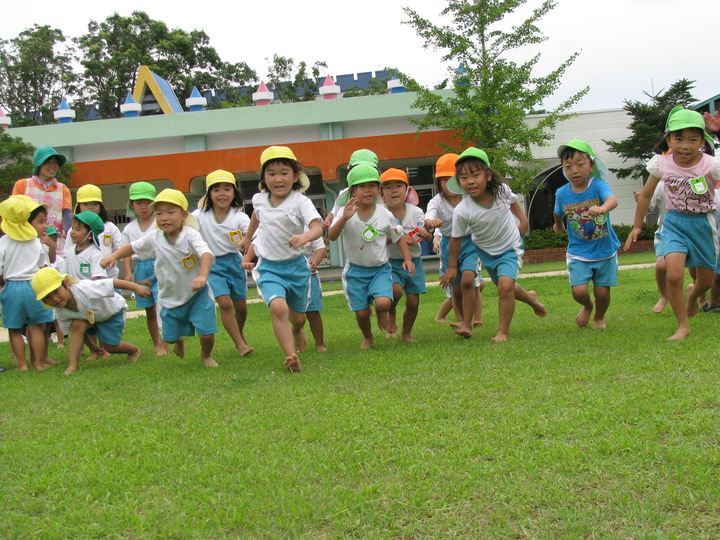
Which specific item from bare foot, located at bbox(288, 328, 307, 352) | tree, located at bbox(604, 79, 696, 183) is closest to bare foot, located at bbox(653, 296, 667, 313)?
bare foot, located at bbox(288, 328, 307, 352)

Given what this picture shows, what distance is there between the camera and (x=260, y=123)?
23875 mm

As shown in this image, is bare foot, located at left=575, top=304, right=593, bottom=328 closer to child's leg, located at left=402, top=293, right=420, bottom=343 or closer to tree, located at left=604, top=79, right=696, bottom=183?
child's leg, located at left=402, top=293, right=420, bottom=343

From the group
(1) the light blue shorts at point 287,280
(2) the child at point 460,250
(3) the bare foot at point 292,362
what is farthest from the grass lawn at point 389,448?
(2) the child at point 460,250

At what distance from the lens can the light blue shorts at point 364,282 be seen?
21.5 feet

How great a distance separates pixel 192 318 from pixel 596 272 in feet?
12.0

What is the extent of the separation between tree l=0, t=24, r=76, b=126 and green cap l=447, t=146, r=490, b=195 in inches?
1421

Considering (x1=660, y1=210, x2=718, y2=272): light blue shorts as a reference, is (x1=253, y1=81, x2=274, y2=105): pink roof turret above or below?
above

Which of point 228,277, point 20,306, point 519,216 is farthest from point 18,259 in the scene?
point 519,216

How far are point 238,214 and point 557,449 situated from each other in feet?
16.0

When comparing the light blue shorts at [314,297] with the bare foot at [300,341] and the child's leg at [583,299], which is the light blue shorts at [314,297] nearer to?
the bare foot at [300,341]

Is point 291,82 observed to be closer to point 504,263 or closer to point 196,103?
point 196,103

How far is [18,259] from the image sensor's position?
7.15 meters

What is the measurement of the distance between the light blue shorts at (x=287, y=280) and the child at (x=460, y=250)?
136 centimetres

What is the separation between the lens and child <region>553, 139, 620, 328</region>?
21.5 feet
